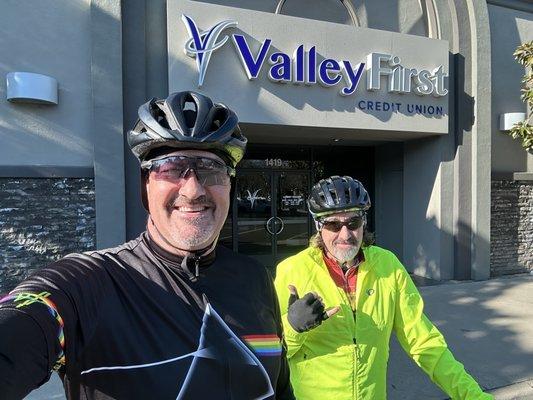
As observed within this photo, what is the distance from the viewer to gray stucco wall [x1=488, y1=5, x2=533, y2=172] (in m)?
9.30

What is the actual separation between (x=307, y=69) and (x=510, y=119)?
491cm

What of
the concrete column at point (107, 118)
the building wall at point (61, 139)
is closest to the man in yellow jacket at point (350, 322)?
the concrete column at point (107, 118)

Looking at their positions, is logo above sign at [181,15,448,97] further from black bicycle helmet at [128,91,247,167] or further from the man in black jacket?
the man in black jacket

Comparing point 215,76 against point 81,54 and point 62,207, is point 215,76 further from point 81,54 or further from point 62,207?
point 62,207

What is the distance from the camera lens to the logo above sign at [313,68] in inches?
268

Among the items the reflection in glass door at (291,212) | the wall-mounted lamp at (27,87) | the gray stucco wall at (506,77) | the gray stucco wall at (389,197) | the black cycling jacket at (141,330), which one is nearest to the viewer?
the black cycling jacket at (141,330)

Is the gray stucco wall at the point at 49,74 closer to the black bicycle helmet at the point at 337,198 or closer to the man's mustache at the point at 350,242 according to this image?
the black bicycle helmet at the point at 337,198

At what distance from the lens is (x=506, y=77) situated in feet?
30.9

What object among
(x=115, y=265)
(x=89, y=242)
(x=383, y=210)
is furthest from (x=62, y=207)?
(x=383, y=210)

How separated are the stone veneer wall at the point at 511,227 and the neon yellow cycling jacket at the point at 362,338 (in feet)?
27.5

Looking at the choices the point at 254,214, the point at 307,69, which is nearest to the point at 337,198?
the point at 307,69

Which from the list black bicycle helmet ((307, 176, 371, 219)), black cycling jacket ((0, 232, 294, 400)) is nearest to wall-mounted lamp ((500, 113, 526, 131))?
black bicycle helmet ((307, 176, 371, 219))

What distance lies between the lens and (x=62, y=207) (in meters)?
6.46

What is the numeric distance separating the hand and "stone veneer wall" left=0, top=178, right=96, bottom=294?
5552 millimetres
